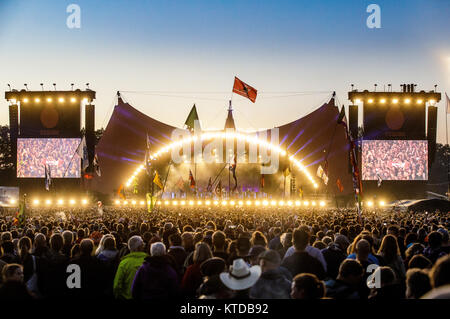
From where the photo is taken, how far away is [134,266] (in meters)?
7.34

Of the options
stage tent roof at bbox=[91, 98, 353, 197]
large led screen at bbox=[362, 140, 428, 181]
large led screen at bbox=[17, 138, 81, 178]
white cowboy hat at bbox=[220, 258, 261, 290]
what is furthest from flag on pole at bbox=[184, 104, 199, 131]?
white cowboy hat at bbox=[220, 258, 261, 290]

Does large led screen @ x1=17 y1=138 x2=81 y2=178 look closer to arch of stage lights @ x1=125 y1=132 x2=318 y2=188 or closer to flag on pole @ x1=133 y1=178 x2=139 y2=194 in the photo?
flag on pole @ x1=133 y1=178 x2=139 y2=194

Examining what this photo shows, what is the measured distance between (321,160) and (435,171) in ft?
231

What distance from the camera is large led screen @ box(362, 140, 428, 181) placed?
167 feet

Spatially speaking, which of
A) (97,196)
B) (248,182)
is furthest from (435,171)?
(97,196)

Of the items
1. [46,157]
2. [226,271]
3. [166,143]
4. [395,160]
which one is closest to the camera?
[226,271]

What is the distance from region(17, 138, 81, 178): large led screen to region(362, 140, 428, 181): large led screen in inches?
1043

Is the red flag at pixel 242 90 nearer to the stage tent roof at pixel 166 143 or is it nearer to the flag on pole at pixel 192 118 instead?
the flag on pole at pixel 192 118

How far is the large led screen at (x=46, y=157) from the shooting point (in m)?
52.2

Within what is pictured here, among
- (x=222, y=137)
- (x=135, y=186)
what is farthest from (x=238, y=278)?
(x=222, y=137)

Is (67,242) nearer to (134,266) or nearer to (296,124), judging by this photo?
(134,266)

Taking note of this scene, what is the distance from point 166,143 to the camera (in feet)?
181

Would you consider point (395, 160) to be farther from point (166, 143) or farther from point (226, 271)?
point (226, 271)

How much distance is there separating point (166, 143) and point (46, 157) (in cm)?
1128
